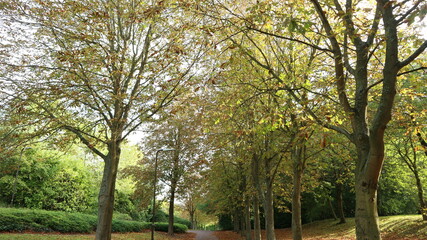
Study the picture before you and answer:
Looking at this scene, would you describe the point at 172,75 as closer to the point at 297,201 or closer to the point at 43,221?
the point at 297,201

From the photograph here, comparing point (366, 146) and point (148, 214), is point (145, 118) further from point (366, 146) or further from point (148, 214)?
point (148, 214)

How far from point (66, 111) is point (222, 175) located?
1303cm

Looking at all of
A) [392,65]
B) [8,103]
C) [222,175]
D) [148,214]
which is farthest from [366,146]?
[148,214]

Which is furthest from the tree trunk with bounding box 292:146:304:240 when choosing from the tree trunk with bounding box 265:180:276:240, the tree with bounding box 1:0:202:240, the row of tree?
the tree with bounding box 1:0:202:240

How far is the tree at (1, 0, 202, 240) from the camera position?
7.97 metres

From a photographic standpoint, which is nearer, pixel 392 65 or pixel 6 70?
pixel 392 65

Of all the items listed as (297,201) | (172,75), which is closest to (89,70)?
(172,75)

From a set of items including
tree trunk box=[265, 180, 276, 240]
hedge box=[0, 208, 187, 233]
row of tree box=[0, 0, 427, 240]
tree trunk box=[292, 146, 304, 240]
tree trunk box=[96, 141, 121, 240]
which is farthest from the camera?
hedge box=[0, 208, 187, 233]

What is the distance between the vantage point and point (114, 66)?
899cm

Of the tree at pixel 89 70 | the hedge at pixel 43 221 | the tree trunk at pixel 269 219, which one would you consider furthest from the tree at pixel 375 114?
the hedge at pixel 43 221

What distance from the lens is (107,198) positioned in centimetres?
942

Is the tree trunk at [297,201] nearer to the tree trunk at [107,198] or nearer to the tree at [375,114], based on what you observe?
the tree at [375,114]

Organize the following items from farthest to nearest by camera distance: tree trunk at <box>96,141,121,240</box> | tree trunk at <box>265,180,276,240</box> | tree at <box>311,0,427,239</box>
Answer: tree trunk at <box>265,180,276,240</box> → tree trunk at <box>96,141,121,240</box> → tree at <box>311,0,427,239</box>

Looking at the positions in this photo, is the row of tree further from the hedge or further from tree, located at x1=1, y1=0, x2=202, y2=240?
the hedge
